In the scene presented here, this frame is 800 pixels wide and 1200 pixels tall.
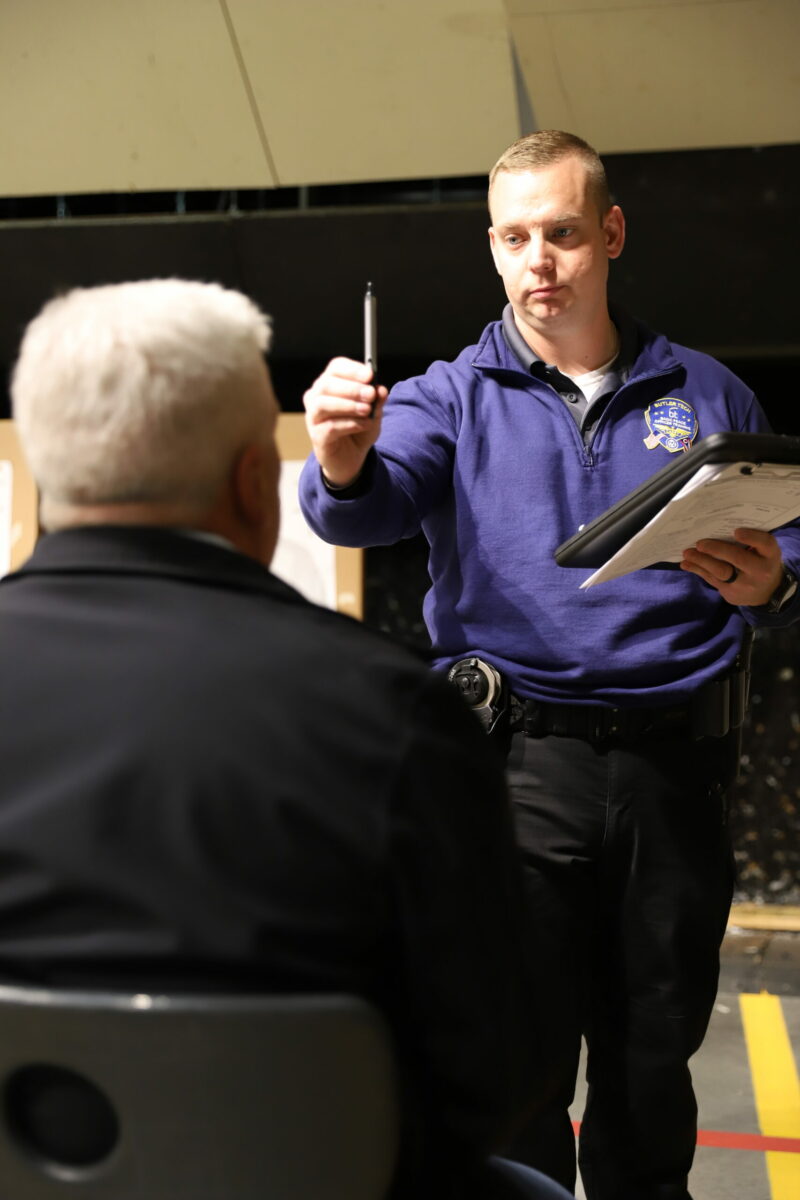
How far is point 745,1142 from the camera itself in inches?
102

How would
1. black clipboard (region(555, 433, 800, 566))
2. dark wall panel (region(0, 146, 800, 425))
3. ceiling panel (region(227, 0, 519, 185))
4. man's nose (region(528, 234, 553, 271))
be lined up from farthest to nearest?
dark wall panel (region(0, 146, 800, 425)) < ceiling panel (region(227, 0, 519, 185)) < man's nose (region(528, 234, 553, 271)) < black clipboard (region(555, 433, 800, 566))

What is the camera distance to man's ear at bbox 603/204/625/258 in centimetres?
196

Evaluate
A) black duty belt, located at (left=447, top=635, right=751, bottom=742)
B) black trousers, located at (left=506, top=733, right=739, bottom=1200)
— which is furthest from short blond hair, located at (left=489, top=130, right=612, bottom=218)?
black trousers, located at (left=506, top=733, right=739, bottom=1200)

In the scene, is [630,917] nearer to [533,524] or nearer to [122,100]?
[533,524]

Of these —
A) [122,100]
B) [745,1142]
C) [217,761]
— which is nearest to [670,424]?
[217,761]

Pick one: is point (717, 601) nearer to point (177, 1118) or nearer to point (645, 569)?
point (645, 569)

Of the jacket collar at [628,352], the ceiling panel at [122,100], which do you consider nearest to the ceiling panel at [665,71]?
the ceiling panel at [122,100]

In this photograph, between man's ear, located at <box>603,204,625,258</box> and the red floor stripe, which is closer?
man's ear, located at <box>603,204,625,258</box>

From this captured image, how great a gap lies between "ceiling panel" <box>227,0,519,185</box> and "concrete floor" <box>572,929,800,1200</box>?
2286 millimetres

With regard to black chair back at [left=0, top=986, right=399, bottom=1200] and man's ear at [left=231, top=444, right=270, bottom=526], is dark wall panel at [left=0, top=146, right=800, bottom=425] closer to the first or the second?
man's ear at [left=231, top=444, right=270, bottom=526]

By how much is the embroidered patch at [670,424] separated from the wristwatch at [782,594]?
0.77ft

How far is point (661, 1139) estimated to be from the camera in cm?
176

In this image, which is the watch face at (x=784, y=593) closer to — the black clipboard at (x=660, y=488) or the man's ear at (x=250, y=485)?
the black clipboard at (x=660, y=488)

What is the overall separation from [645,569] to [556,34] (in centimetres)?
182
